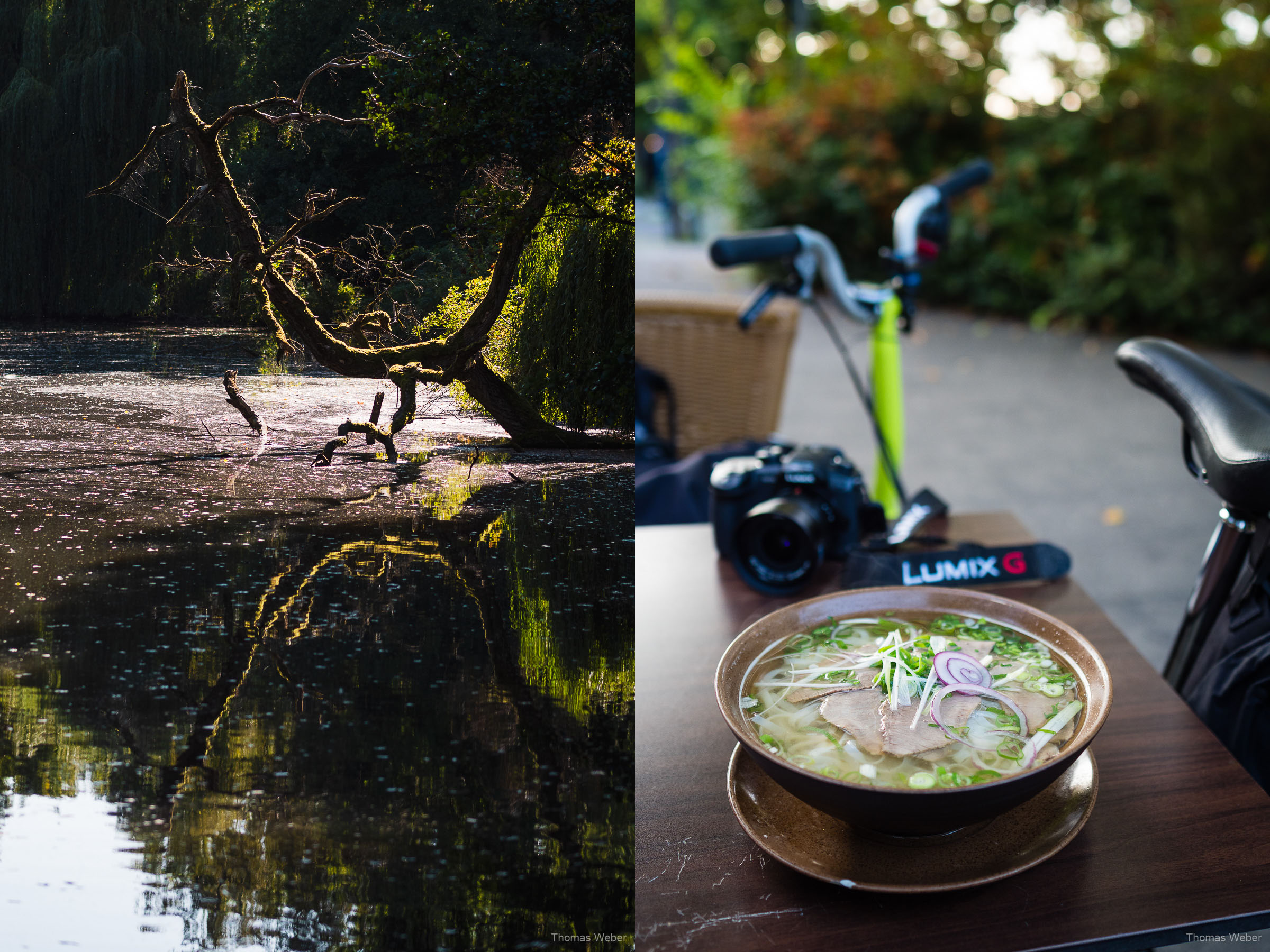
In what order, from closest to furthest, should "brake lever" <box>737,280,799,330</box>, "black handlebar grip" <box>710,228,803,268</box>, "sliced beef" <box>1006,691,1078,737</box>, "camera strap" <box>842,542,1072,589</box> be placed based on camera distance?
"sliced beef" <box>1006,691,1078,737</box>
"camera strap" <box>842,542,1072,589</box>
"black handlebar grip" <box>710,228,803,268</box>
"brake lever" <box>737,280,799,330</box>

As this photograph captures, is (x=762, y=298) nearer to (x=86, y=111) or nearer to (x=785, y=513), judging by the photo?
(x=785, y=513)

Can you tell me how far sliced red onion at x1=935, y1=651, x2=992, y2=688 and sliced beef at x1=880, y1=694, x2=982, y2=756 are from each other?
0.04 feet


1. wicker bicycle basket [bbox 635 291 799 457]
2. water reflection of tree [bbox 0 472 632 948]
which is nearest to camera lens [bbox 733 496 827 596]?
water reflection of tree [bbox 0 472 632 948]

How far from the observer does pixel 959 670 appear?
678 millimetres

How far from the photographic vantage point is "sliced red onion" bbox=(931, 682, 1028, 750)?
2.06ft

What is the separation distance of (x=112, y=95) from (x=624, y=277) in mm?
305

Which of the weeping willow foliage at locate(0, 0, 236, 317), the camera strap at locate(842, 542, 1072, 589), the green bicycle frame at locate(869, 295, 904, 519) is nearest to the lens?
the weeping willow foliage at locate(0, 0, 236, 317)

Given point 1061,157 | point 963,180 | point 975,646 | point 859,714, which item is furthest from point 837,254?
point 1061,157

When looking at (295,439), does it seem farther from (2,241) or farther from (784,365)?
(784,365)

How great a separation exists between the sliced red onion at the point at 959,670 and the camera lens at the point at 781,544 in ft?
1.36

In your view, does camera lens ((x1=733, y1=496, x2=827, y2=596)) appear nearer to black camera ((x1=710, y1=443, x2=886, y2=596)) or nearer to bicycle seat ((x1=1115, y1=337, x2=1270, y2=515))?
black camera ((x1=710, y1=443, x2=886, y2=596))

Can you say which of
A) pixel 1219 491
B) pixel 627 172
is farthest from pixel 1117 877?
pixel 627 172

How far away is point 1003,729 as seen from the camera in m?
0.64

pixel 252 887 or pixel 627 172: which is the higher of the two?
pixel 627 172
